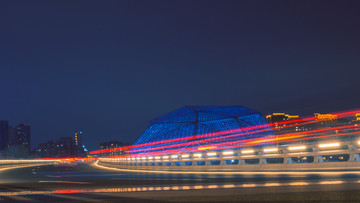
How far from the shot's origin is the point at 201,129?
99.2m

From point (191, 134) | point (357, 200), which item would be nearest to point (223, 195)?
point (357, 200)

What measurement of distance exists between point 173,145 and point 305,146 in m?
74.1

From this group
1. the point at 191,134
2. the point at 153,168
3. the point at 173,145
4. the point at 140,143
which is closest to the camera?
the point at 153,168

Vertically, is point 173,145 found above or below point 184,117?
below

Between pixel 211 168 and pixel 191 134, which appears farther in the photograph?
pixel 191 134

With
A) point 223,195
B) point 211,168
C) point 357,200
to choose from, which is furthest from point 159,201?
point 211,168

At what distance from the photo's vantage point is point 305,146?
18.0 metres

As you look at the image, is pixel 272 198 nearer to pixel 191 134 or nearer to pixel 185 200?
pixel 185 200

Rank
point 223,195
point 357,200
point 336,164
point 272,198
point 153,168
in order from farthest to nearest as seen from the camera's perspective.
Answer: point 153,168, point 336,164, point 223,195, point 272,198, point 357,200

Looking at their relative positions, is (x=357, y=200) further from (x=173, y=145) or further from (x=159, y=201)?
(x=173, y=145)

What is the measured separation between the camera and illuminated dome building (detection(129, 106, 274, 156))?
92500 millimetres

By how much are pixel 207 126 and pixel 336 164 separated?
273 feet

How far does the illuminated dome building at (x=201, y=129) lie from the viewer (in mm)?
92500

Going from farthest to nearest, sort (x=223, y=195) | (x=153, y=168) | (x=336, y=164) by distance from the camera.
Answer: (x=153, y=168) < (x=336, y=164) < (x=223, y=195)
